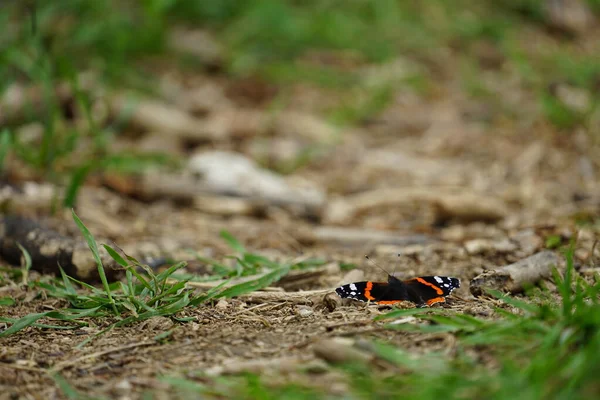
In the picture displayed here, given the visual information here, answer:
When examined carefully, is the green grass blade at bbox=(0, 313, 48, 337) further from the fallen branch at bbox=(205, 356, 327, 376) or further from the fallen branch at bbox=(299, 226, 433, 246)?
the fallen branch at bbox=(299, 226, 433, 246)

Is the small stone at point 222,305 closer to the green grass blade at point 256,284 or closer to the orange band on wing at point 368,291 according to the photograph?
the green grass blade at point 256,284

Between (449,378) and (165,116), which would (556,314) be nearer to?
(449,378)

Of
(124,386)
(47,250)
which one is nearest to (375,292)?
(124,386)

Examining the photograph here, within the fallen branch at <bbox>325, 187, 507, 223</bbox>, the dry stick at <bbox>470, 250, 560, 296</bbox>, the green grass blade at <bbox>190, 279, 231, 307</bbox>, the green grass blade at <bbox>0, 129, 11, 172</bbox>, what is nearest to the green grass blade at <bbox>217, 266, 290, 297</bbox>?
the green grass blade at <bbox>190, 279, 231, 307</bbox>

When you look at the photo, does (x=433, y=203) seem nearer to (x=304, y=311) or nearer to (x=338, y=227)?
(x=338, y=227)

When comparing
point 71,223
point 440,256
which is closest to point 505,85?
point 440,256

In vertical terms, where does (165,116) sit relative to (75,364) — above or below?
above
